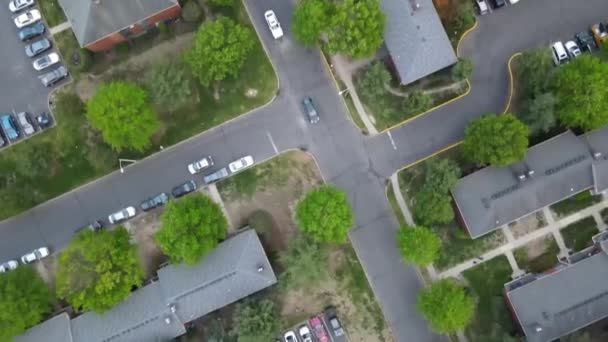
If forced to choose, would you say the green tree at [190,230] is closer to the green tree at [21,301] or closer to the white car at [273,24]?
the green tree at [21,301]

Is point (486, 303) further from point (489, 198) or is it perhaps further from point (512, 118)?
point (512, 118)

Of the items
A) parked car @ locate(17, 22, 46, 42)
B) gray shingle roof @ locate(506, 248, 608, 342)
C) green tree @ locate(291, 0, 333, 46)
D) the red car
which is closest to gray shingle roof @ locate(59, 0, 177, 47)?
parked car @ locate(17, 22, 46, 42)

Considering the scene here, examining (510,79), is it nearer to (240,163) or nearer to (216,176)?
(240,163)

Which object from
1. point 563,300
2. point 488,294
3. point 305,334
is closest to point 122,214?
point 305,334

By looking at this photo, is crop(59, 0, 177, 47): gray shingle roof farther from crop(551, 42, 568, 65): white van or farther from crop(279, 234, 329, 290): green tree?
crop(551, 42, 568, 65): white van

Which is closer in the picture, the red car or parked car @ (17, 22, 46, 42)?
the red car

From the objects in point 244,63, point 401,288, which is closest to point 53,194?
point 244,63
